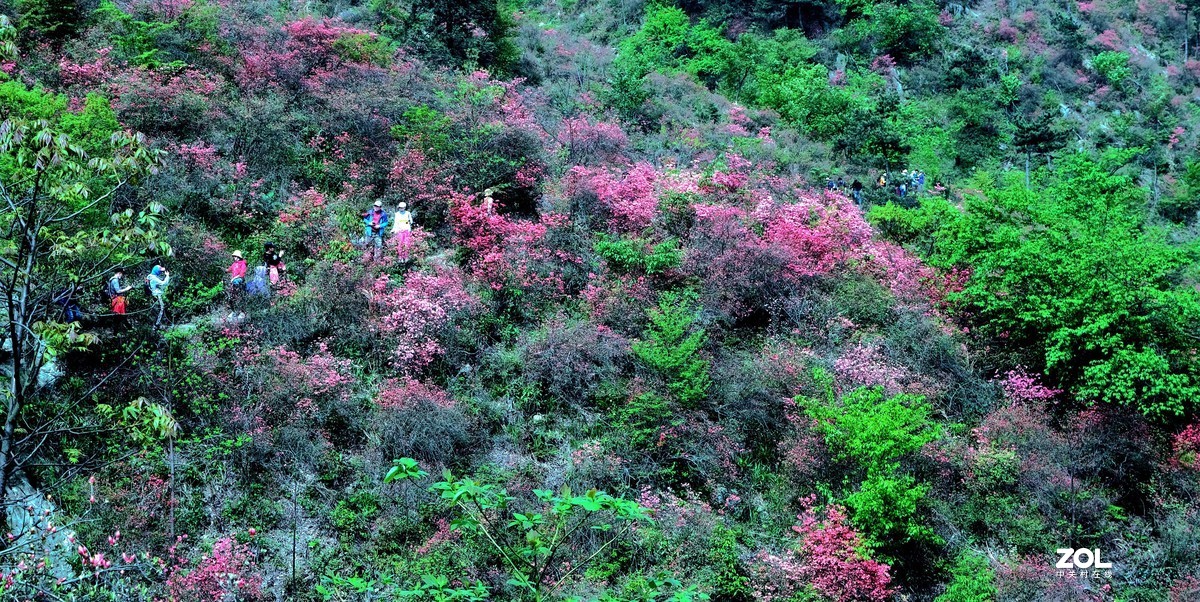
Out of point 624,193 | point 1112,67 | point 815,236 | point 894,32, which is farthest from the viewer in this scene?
point 1112,67

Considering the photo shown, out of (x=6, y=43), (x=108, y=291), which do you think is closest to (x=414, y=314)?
(x=108, y=291)

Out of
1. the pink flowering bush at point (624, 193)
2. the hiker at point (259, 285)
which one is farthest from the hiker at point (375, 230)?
the pink flowering bush at point (624, 193)

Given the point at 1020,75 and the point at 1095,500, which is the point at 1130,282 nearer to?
the point at 1095,500

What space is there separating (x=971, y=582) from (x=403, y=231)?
1154 cm

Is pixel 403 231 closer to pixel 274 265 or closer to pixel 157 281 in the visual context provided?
pixel 274 265

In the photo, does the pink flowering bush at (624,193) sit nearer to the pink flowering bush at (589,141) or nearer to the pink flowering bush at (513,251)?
the pink flowering bush at (513,251)

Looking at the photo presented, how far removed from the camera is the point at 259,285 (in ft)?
46.3

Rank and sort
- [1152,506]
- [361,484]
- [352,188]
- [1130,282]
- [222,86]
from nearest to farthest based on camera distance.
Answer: [361,484] < [1152,506] < [1130,282] < [352,188] < [222,86]

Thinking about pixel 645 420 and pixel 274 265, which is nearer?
pixel 645 420

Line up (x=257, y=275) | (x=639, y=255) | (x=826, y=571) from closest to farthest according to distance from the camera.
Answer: (x=826, y=571) < (x=257, y=275) < (x=639, y=255)

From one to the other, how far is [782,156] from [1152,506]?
1351 centimetres

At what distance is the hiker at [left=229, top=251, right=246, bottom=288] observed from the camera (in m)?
13.9

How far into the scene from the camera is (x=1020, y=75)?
1298 inches

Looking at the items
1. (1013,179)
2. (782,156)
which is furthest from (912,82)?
(1013,179)
